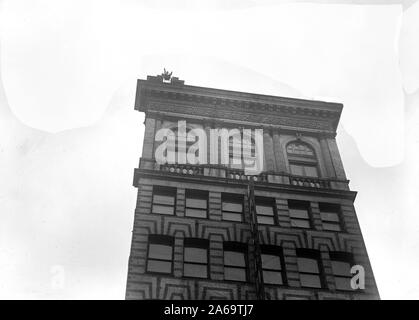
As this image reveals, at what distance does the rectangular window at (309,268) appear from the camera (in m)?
28.8

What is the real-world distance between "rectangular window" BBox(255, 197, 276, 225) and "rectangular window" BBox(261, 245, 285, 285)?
2.19 meters

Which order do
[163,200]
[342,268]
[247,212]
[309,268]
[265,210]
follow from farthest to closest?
[265,210] < [163,200] < [247,212] < [342,268] < [309,268]

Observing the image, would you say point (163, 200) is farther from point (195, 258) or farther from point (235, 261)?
point (235, 261)

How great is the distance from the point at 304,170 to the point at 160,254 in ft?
41.7

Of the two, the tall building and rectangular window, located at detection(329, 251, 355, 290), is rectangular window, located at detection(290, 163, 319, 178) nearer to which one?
the tall building

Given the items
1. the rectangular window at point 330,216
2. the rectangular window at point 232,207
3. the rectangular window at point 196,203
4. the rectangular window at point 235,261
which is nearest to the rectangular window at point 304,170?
the rectangular window at point 330,216

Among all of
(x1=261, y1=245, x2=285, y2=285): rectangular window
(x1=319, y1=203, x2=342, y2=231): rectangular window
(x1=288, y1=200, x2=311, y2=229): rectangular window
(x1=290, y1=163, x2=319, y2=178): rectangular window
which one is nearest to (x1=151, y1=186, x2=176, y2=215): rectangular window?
(x1=261, y1=245, x2=285, y2=285): rectangular window

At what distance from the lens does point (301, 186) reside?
33.2 meters

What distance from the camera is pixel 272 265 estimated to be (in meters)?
29.1

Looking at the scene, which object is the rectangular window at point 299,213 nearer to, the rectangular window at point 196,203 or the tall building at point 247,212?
the tall building at point 247,212

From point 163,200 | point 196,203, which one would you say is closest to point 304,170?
point 196,203
